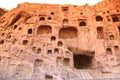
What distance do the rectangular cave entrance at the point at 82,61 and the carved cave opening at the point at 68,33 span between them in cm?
175

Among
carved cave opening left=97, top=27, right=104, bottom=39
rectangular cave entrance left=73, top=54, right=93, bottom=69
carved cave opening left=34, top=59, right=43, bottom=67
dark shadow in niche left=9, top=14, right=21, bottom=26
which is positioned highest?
dark shadow in niche left=9, top=14, right=21, bottom=26

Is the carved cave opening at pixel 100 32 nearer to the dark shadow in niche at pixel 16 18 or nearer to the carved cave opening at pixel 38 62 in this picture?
the carved cave opening at pixel 38 62

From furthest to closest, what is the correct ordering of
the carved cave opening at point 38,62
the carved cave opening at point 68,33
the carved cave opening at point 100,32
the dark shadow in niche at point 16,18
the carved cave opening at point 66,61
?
the dark shadow in niche at point 16,18, the carved cave opening at point 68,33, the carved cave opening at point 100,32, the carved cave opening at point 66,61, the carved cave opening at point 38,62

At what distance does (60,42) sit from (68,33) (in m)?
1.55

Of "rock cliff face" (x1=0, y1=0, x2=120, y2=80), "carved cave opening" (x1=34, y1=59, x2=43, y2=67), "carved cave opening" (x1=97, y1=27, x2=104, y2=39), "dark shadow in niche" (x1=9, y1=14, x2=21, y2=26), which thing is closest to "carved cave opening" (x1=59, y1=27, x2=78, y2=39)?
"rock cliff face" (x1=0, y1=0, x2=120, y2=80)

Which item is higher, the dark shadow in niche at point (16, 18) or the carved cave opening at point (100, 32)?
the dark shadow in niche at point (16, 18)

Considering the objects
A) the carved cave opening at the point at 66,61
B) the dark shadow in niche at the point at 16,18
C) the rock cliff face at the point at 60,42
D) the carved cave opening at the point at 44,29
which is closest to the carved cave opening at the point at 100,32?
the rock cliff face at the point at 60,42

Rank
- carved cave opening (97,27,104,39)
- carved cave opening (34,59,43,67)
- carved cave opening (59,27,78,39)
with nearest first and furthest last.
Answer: carved cave opening (34,59,43,67) < carved cave opening (97,27,104,39) < carved cave opening (59,27,78,39)

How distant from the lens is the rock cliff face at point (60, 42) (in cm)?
1730

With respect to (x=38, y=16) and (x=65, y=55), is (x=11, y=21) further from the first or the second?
(x=65, y=55)

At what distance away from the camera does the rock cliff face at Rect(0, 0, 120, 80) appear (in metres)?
17.3

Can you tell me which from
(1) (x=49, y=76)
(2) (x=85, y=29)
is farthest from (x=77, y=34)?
(1) (x=49, y=76)

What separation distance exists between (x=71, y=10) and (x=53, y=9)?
151 centimetres

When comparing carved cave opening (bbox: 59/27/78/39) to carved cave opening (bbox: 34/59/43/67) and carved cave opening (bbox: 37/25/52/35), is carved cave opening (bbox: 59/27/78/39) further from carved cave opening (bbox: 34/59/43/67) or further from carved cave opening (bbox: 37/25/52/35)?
carved cave opening (bbox: 34/59/43/67)
